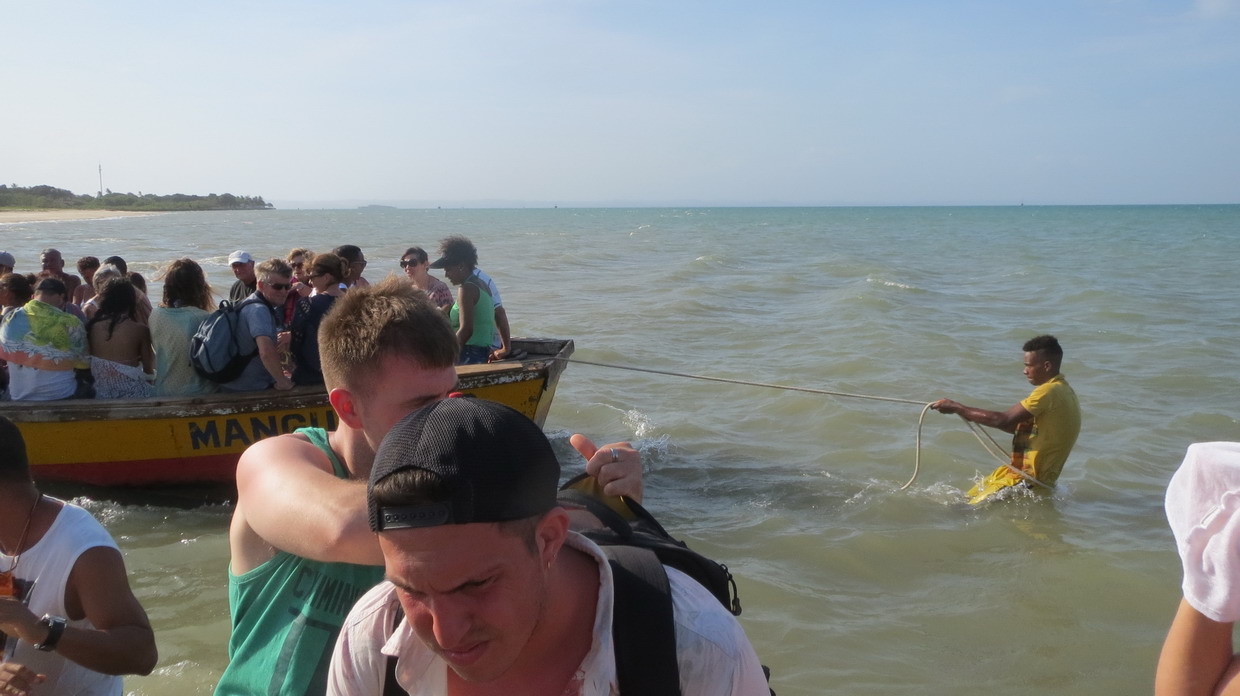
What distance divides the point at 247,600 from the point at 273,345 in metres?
5.33

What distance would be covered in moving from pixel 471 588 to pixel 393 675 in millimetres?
332

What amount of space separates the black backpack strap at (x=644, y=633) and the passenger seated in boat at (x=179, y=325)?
662 cm

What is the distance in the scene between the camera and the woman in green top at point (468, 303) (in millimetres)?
8398

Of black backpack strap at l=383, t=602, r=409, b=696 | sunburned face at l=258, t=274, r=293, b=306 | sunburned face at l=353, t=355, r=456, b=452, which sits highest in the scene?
sunburned face at l=353, t=355, r=456, b=452

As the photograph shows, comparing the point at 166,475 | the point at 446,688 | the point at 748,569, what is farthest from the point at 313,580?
the point at 166,475

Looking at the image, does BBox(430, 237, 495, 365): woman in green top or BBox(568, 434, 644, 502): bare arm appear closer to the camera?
BBox(568, 434, 644, 502): bare arm

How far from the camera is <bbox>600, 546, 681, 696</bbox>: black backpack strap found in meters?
1.45

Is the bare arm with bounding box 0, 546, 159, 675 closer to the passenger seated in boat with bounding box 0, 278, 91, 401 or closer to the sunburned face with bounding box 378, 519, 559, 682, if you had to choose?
the sunburned face with bounding box 378, 519, 559, 682

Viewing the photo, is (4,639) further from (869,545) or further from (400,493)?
(869,545)

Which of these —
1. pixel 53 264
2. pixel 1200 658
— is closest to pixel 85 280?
pixel 53 264

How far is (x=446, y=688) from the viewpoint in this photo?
158 cm

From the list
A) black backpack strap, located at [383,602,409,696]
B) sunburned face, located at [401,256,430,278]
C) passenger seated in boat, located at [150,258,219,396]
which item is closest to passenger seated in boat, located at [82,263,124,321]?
passenger seated in boat, located at [150,258,219,396]

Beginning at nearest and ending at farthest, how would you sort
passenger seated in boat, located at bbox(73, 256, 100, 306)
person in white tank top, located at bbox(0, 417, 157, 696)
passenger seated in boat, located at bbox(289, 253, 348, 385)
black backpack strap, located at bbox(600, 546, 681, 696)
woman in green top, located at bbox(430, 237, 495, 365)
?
black backpack strap, located at bbox(600, 546, 681, 696), person in white tank top, located at bbox(0, 417, 157, 696), passenger seated in boat, located at bbox(289, 253, 348, 385), woman in green top, located at bbox(430, 237, 495, 365), passenger seated in boat, located at bbox(73, 256, 100, 306)

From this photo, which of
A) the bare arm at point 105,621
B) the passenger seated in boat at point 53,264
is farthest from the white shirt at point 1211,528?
the passenger seated in boat at point 53,264
